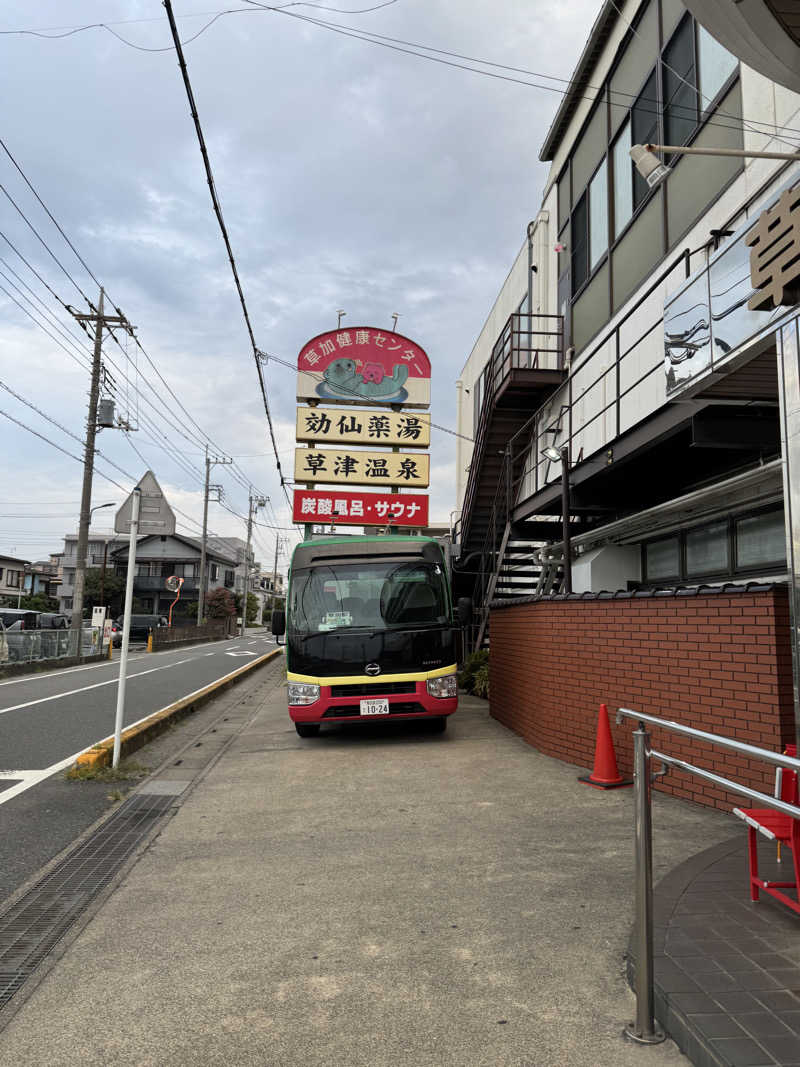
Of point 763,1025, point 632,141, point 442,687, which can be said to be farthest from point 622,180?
point 763,1025

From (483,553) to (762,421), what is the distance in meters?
7.37

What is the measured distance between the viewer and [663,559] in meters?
10.4

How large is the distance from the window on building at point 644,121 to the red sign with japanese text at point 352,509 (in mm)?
10028

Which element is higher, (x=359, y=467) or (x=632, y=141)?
(x=632, y=141)

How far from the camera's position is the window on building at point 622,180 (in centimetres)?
1126

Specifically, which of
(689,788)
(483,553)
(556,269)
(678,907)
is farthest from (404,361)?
(678,907)

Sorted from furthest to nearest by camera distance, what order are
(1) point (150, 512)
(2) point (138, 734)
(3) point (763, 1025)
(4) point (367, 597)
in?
(4) point (367, 597)
(2) point (138, 734)
(1) point (150, 512)
(3) point (763, 1025)

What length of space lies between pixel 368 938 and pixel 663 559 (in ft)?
26.6

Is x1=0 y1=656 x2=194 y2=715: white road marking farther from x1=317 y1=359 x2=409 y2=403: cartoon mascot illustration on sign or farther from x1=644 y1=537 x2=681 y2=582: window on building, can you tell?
x1=644 y1=537 x2=681 y2=582: window on building

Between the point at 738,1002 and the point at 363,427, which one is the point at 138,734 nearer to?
the point at 738,1002

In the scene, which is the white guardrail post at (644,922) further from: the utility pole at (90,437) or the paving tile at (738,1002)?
the utility pole at (90,437)

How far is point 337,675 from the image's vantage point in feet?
29.2

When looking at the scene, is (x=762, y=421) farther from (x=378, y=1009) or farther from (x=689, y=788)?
(x=378, y=1009)

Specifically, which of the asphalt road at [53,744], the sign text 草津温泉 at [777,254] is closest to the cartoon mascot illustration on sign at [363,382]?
the asphalt road at [53,744]
